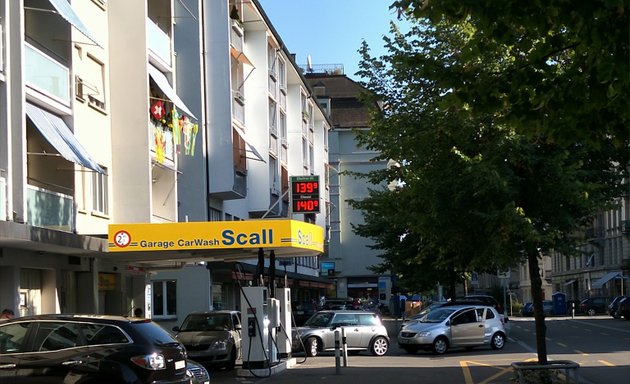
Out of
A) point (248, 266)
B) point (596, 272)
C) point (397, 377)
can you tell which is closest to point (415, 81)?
point (397, 377)

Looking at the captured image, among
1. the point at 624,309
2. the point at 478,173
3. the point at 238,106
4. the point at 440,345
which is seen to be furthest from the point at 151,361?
the point at 624,309

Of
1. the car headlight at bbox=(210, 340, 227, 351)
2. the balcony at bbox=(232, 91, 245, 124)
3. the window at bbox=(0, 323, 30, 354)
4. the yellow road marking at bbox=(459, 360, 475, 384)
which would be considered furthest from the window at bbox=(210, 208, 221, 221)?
the window at bbox=(0, 323, 30, 354)

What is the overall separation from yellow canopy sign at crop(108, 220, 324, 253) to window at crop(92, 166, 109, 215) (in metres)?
3.33

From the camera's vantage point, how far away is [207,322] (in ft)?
78.5

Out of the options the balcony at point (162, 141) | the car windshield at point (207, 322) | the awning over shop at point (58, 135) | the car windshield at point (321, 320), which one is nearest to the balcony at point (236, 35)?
the balcony at point (162, 141)

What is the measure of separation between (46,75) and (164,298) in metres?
18.2

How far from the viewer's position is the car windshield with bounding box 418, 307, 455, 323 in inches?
1185

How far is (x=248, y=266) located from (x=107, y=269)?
1571 centimetres

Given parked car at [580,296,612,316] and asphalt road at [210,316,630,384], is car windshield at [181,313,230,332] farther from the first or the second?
parked car at [580,296,612,316]

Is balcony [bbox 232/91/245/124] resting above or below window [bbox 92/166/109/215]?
above

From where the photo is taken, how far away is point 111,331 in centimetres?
1194

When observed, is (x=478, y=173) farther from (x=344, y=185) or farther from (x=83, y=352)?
(x=344, y=185)

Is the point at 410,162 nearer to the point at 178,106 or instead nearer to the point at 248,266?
the point at 178,106

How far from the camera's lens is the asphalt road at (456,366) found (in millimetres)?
20078
